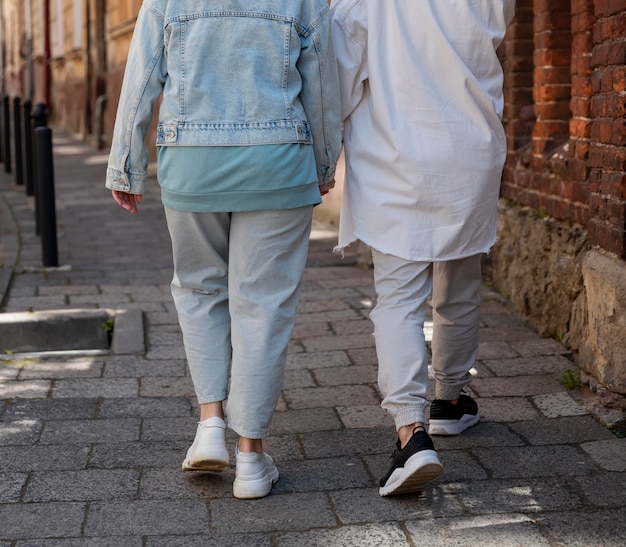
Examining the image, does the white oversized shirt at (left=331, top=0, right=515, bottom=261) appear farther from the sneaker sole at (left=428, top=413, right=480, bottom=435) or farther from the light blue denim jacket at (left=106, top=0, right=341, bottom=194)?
the sneaker sole at (left=428, top=413, right=480, bottom=435)

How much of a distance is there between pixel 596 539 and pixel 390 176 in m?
1.23

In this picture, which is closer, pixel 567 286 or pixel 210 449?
pixel 210 449

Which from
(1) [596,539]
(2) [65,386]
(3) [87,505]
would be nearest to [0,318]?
(2) [65,386]

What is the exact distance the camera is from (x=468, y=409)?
394 centimetres

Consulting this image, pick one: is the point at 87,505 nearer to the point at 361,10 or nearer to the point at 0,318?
the point at 361,10

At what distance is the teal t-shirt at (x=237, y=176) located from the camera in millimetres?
3111

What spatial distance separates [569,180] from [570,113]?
1.90ft

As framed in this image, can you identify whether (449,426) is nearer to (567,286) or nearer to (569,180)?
(567,286)

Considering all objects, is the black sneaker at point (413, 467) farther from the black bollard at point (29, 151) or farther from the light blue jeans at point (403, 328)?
the black bollard at point (29, 151)

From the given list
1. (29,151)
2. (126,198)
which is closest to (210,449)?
(126,198)

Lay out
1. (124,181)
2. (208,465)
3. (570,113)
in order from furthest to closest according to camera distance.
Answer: (570,113) → (208,465) → (124,181)

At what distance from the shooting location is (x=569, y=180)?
513cm

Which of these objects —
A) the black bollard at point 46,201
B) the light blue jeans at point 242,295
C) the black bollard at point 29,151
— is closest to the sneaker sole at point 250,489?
the light blue jeans at point 242,295

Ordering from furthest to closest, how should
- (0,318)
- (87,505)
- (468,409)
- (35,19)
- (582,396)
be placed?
1. (35,19)
2. (0,318)
3. (582,396)
4. (468,409)
5. (87,505)
